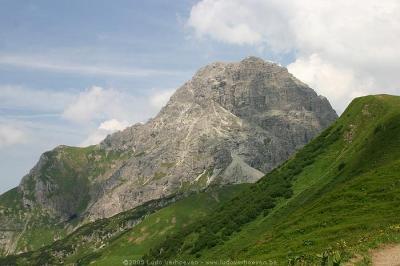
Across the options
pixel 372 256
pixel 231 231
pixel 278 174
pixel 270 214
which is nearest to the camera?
pixel 372 256

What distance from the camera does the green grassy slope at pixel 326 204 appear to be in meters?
60.2

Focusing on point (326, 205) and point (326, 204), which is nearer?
point (326, 205)

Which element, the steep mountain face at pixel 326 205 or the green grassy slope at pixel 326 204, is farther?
the green grassy slope at pixel 326 204

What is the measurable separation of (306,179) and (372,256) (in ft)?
285

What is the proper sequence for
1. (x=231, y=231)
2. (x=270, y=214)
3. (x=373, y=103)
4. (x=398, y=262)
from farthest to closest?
1. (x=373, y=103)
2. (x=231, y=231)
3. (x=270, y=214)
4. (x=398, y=262)

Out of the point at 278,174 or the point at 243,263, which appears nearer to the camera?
the point at 243,263

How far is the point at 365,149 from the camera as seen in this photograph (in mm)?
Answer: 107688

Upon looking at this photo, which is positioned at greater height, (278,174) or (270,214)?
(278,174)

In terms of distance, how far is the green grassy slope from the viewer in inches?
2370

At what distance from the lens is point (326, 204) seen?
260 ft

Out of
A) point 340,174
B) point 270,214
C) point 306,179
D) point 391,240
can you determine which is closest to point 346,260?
point 391,240

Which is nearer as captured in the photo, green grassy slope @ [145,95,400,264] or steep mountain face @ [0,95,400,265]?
steep mountain face @ [0,95,400,265]

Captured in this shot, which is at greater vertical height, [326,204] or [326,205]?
[326,204]

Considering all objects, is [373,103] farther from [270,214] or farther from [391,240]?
[391,240]
